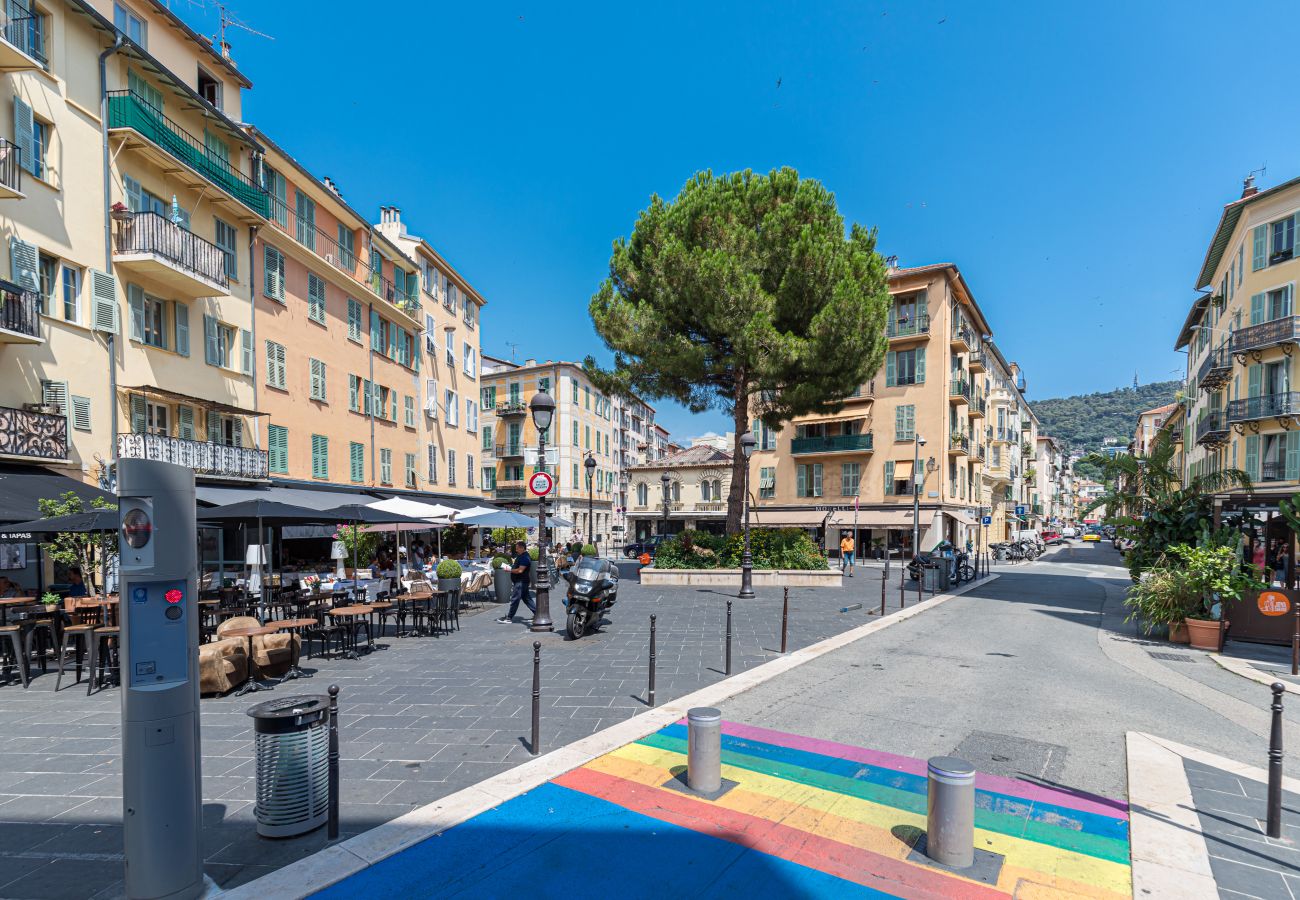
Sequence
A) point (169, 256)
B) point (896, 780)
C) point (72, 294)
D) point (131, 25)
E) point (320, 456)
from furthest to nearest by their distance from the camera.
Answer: point (320, 456) → point (131, 25) → point (169, 256) → point (72, 294) → point (896, 780)

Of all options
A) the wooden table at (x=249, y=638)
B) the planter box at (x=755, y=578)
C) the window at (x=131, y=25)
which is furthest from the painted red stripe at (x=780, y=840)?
the window at (x=131, y=25)

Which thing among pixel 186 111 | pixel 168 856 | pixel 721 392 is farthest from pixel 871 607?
pixel 186 111

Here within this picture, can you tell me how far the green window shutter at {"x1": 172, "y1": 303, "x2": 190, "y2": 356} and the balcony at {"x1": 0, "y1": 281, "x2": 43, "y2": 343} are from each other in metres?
3.99

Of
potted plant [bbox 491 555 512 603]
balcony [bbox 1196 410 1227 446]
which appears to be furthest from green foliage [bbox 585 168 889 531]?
balcony [bbox 1196 410 1227 446]

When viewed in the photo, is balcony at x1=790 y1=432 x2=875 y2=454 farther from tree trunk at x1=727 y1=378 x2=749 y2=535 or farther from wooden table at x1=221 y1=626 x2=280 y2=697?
wooden table at x1=221 y1=626 x2=280 y2=697

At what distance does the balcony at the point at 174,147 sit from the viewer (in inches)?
613

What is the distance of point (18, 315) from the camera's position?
42.9 feet

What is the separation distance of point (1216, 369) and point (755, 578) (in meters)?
27.0

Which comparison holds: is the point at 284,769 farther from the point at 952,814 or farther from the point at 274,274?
the point at 274,274

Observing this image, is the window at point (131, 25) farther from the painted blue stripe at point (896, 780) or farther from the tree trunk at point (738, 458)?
the painted blue stripe at point (896, 780)

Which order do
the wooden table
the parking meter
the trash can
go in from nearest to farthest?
the parking meter < the trash can < the wooden table

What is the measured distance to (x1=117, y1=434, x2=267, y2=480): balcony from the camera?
1539cm

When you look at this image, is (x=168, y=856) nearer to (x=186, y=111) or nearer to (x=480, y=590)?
(x=480, y=590)

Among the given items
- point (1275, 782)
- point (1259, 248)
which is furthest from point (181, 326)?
point (1259, 248)
